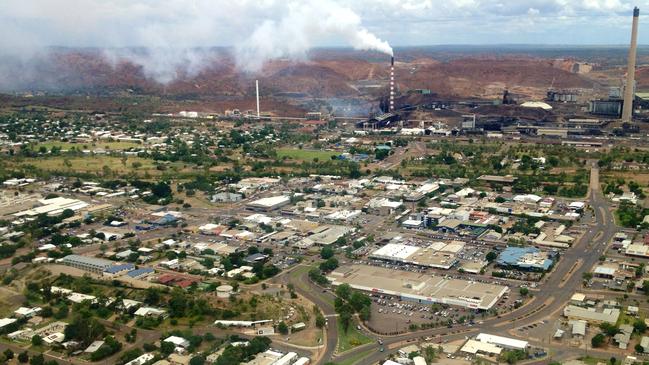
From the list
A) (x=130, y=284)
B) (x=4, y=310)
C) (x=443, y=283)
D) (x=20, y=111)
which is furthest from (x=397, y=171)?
(x=20, y=111)

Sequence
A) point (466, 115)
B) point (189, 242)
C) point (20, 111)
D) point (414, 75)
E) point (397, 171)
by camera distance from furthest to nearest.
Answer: point (414, 75) < point (20, 111) < point (466, 115) < point (397, 171) < point (189, 242)

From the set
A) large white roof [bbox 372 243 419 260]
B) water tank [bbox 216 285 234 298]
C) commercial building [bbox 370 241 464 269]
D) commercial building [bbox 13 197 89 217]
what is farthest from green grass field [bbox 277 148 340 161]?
water tank [bbox 216 285 234 298]

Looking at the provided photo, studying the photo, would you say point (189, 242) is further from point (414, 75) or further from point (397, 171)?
point (414, 75)

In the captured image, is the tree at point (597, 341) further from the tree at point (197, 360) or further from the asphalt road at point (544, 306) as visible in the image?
the tree at point (197, 360)

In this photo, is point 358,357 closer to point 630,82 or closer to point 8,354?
point 8,354

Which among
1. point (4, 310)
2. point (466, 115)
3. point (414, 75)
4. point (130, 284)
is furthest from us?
point (414, 75)

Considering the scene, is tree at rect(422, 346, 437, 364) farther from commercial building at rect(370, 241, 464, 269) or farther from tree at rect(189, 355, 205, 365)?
commercial building at rect(370, 241, 464, 269)

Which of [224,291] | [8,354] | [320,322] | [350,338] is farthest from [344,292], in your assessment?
[8,354]
